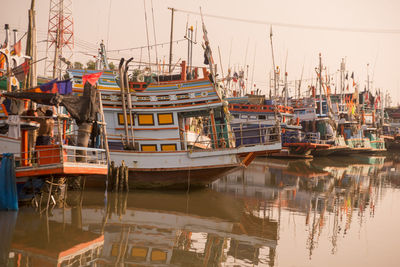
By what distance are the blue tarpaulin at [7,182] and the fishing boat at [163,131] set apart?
504 cm

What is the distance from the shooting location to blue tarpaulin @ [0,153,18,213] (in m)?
11.6

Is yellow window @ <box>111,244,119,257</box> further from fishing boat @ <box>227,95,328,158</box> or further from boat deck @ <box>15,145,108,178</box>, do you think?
fishing boat @ <box>227,95,328,158</box>

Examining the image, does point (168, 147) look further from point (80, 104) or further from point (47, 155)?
point (47, 155)

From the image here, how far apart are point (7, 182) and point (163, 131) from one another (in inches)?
278

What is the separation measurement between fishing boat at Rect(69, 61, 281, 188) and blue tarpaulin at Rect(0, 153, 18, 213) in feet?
16.5

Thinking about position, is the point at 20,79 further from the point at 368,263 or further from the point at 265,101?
the point at 265,101

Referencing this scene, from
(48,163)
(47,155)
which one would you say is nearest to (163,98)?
(47,155)

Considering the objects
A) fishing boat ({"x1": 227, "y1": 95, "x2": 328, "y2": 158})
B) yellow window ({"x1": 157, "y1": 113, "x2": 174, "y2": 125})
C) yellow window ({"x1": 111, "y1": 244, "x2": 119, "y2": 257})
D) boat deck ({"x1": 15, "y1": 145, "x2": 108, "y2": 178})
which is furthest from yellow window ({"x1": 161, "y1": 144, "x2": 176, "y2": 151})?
fishing boat ({"x1": 227, "y1": 95, "x2": 328, "y2": 158})

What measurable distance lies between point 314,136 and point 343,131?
391 inches

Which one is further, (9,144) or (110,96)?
(110,96)

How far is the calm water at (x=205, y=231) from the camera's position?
879cm

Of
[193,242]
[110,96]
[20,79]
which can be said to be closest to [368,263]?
[193,242]

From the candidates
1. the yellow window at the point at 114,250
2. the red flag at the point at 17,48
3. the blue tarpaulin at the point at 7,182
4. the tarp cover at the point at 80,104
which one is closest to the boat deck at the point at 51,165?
the blue tarpaulin at the point at 7,182

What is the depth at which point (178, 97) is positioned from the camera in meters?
17.1
